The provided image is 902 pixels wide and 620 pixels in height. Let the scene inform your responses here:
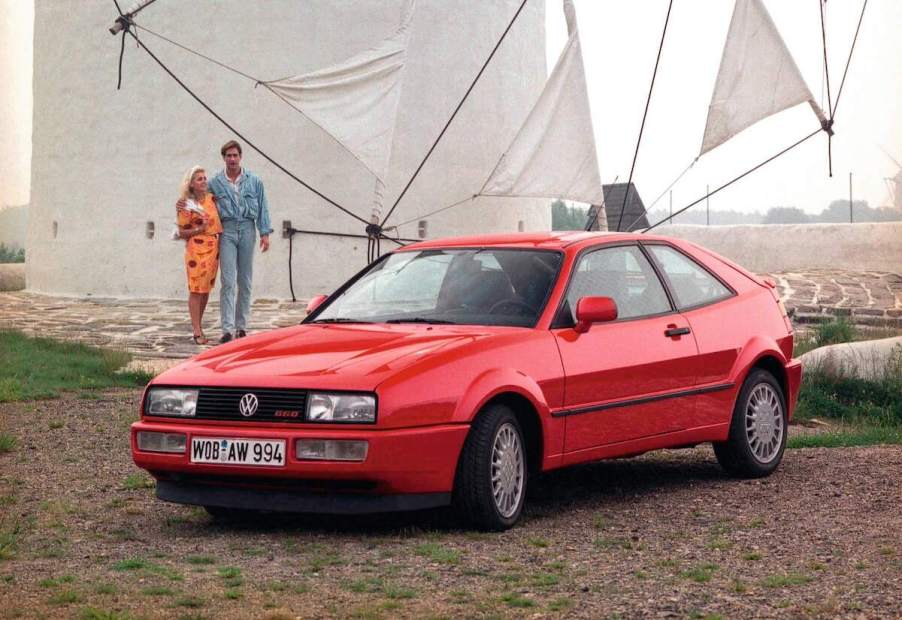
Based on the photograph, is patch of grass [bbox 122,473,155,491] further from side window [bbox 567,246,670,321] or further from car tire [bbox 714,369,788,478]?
car tire [bbox 714,369,788,478]

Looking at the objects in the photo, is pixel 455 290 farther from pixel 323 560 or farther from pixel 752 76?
pixel 752 76

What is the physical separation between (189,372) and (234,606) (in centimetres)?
180

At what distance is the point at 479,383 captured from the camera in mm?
6098

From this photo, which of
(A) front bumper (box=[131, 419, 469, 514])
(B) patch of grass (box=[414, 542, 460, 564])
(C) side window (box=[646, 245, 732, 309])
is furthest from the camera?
(C) side window (box=[646, 245, 732, 309])

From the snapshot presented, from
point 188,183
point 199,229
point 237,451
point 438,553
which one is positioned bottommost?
point 438,553

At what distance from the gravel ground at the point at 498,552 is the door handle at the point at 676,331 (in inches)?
31.2

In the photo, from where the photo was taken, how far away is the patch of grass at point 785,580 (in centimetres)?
509

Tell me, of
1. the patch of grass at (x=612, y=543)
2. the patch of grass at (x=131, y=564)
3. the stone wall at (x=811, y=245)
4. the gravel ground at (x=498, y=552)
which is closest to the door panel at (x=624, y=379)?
the gravel ground at (x=498, y=552)

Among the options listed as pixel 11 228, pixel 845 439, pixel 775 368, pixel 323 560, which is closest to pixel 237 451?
pixel 323 560

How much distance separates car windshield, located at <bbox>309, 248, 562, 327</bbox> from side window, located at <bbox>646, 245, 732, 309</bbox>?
2.87ft

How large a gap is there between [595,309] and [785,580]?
1925mm

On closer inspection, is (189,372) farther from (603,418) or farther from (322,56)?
(322,56)

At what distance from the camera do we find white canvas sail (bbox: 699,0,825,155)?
1766 centimetres

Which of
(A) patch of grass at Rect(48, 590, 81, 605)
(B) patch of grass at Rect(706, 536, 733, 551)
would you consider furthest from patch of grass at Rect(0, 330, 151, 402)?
(B) patch of grass at Rect(706, 536, 733, 551)
